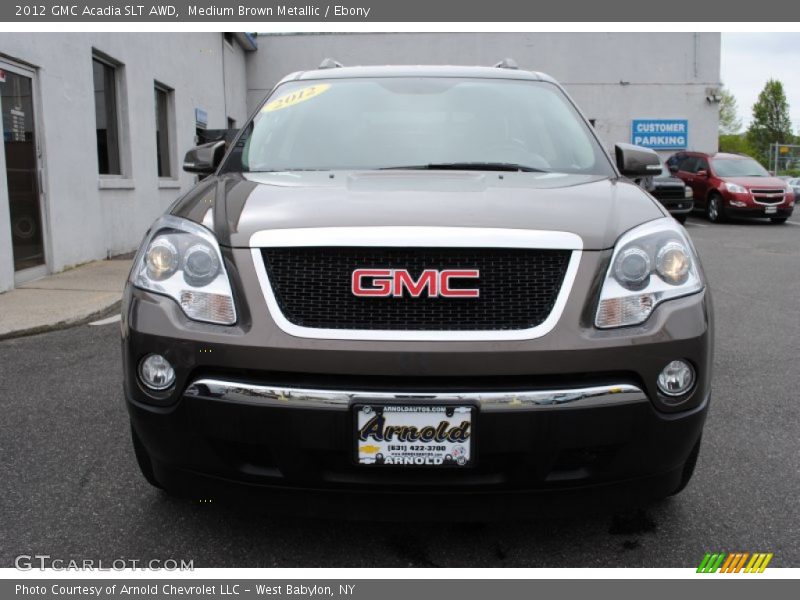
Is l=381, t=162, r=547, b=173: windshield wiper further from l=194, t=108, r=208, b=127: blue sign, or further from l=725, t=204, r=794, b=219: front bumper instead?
l=725, t=204, r=794, b=219: front bumper

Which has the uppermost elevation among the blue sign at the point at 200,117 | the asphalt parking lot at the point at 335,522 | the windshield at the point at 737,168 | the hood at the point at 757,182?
the blue sign at the point at 200,117

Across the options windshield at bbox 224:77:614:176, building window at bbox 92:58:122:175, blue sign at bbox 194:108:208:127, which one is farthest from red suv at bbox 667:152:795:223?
windshield at bbox 224:77:614:176

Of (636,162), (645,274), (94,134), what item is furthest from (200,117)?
(645,274)

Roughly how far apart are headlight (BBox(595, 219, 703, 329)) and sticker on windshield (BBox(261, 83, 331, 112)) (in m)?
1.85

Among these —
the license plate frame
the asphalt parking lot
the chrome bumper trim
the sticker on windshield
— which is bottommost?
the asphalt parking lot

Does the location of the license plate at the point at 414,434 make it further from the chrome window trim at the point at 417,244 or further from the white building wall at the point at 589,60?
the white building wall at the point at 589,60

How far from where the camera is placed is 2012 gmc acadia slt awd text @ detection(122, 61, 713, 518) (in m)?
2.02

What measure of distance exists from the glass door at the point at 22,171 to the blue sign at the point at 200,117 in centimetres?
691

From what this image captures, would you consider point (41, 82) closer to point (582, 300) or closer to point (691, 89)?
point (582, 300)

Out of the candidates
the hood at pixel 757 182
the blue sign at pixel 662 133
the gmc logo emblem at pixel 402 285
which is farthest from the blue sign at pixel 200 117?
the blue sign at pixel 662 133

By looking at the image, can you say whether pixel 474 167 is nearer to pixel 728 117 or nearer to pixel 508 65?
pixel 508 65

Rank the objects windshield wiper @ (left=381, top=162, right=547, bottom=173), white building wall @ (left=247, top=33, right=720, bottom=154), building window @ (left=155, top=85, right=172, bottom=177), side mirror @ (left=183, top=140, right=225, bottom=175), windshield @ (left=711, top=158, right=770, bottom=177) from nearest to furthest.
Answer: windshield wiper @ (left=381, top=162, right=547, bottom=173) → side mirror @ (left=183, top=140, right=225, bottom=175) → building window @ (left=155, top=85, right=172, bottom=177) → windshield @ (left=711, top=158, right=770, bottom=177) → white building wall @ (left=247, top=33, right=720, bottom=154)

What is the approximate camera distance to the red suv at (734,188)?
667 inches

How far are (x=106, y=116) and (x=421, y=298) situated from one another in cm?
971
